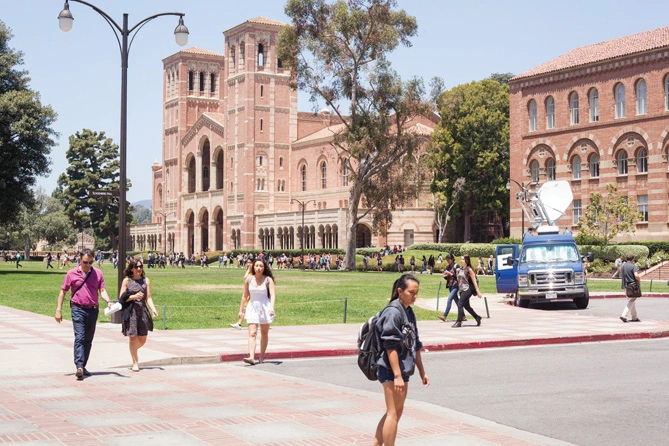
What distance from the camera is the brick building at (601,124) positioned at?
5147 centimetres

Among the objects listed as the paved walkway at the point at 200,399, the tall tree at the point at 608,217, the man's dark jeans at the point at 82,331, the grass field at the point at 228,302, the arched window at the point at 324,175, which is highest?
the arched window at the point at 324,175

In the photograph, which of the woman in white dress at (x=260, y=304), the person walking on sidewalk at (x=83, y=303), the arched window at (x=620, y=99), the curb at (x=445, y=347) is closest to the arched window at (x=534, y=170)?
the arched window at (x=620, y=99)

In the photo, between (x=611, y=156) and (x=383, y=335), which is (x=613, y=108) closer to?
(x=611, y=156)

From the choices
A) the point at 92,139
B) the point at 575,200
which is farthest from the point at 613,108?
the point at 92,139

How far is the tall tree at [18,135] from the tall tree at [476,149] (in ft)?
106

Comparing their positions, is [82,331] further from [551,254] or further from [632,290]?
[551,254]

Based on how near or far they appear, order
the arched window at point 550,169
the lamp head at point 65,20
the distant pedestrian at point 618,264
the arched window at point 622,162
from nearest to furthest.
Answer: the lamp head at point 65,20, the distant pedestrian at point 618,264, the arched window at point 622,162, the arched window at point 550,169

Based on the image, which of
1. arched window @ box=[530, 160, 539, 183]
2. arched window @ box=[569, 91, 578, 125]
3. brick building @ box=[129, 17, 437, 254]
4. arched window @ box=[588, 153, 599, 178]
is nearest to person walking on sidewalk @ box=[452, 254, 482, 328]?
arched window @ box=[588, 153, 599, 178]

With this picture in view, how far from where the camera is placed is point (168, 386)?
442 inches

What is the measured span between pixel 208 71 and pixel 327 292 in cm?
8658

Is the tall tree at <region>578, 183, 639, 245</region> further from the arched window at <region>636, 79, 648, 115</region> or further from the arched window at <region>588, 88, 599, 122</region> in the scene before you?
the arched window at <region>588, 88, 599, 122</region>

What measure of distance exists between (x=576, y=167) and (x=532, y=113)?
526cm

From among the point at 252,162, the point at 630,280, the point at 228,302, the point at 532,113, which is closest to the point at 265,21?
the point at 252,162

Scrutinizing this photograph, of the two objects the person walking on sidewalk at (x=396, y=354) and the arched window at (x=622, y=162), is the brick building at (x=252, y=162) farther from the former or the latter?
the person walking on sidewalk at (x=396, y=354)
